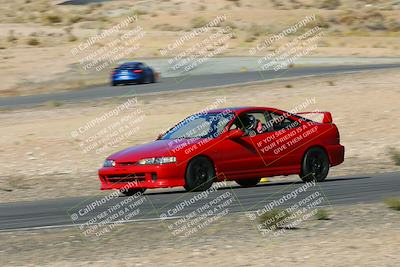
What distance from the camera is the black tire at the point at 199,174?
1633 cm

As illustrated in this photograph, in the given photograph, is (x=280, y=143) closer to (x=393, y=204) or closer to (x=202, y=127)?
(x=202, y=127)

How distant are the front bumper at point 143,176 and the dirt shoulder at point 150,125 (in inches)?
76.8

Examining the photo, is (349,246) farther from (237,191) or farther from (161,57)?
(161,57)

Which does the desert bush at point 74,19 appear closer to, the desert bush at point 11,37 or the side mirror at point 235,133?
the desert bush at point 11,37

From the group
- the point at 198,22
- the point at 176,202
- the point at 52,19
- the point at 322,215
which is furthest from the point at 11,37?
the point at 322,215

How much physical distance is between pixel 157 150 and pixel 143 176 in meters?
0.49

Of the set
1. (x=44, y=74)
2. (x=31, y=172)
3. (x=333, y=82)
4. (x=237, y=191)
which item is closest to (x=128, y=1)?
(x=44, y=74)

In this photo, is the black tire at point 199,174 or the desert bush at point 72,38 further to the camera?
the desert bush at point 72,38

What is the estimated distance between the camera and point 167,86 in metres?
41.1

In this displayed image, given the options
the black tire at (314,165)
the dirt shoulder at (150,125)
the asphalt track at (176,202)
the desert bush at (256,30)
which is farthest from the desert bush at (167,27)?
the black tire at (314,165)

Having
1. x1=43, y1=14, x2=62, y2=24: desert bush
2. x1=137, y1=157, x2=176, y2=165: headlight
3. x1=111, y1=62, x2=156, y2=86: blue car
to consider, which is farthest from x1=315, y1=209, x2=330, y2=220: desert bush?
x1=43, y1=14, x2=62, y2=24: desert bush

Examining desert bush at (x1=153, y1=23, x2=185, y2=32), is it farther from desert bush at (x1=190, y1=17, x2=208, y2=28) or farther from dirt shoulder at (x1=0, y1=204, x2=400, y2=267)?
dirt shoulder at (x1=0, y1=204, x2=400, y2=267)

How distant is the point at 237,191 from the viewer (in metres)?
17.1

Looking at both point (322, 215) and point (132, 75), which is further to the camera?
point (132, 75)
